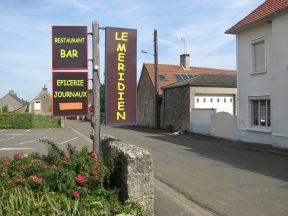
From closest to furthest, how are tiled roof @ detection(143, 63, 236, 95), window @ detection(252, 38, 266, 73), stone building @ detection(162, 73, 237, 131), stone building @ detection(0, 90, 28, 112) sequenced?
window @ detection(252, 38, 266, 73), stone building @ detection(162, 73, 237, 131), tiled roof @ detection(143, 63, 236, 95), stone building @ detection(0, 90, 28, 112)

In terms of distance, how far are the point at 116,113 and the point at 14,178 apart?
8.42 feet

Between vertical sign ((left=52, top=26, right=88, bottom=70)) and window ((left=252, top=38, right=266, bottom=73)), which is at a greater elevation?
window ((left=252, top=38, right=266, bottom=73))

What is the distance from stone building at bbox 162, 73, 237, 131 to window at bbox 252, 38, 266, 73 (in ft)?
27.0

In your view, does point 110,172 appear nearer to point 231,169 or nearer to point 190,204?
point 190,204

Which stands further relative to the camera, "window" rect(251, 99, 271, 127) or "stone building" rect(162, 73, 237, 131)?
"stone building" rect(162, 73, 237, 131)

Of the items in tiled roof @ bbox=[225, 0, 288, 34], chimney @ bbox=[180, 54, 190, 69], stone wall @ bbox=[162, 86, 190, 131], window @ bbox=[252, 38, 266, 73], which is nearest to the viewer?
tiled roof @ bbox=[225, 0, 288, 34]

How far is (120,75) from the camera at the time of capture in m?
7.47

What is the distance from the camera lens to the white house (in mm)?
15602

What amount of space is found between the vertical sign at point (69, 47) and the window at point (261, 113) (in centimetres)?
1246

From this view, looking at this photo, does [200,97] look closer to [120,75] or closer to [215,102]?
[215,102]

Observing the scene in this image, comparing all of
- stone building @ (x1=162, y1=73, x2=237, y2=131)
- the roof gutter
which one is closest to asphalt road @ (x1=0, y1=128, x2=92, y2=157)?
stone building @ (x1=162, y1=73, x2=237, y2=131)

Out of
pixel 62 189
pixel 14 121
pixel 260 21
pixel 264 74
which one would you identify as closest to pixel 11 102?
pixel 14 121

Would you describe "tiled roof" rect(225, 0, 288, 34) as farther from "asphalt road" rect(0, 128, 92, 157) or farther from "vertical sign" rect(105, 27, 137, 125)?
"vertical sign" rect(105, 27, 137, 125)

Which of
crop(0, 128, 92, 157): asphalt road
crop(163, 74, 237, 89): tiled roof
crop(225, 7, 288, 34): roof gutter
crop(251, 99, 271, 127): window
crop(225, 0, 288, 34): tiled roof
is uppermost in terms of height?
crop(225, 0, 288, 34): tiled roof
